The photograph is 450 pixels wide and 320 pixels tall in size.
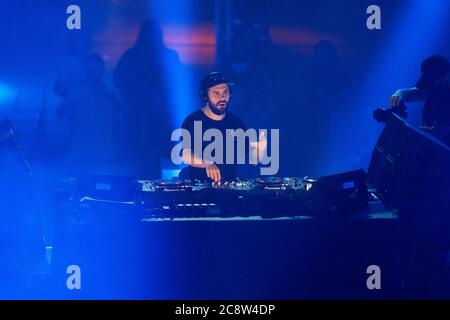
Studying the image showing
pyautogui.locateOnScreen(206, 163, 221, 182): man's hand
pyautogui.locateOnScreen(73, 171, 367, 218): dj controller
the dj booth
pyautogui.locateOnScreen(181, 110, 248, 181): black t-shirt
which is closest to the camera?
the dj booth

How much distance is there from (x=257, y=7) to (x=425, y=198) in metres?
3.77

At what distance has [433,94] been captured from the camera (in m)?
4.82

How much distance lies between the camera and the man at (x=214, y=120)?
4965 millimetres

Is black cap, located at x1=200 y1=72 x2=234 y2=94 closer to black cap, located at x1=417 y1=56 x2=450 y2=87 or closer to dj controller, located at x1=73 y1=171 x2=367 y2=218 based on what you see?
dj controller, located at x1=73 y1=171 x2=367 y2=218

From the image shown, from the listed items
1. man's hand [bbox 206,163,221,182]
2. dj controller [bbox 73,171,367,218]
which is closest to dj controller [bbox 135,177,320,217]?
dj controller [bbox 73,171,367,218]

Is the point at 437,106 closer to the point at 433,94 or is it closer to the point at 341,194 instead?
the point at 433,94

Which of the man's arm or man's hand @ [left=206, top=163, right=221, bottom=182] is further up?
the man's arm

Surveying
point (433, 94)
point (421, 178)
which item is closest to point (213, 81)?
point (433, 94)

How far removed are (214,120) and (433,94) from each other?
1.51 m

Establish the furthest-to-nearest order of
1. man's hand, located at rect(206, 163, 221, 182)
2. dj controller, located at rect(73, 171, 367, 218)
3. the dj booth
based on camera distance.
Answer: man's hand, located at rect(206, 163, 221, 182) < dj controller, located at rect(73, 171, 367, 218) < the dj booth

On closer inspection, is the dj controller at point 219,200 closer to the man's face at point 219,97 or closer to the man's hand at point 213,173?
the man's hand at point 213,173

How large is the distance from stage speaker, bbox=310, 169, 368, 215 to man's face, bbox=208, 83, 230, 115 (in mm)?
1228

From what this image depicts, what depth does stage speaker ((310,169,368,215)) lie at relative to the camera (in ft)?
12.9

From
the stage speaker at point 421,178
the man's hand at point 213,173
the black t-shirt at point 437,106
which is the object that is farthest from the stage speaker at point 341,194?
the black t-shirt at point 437,106
